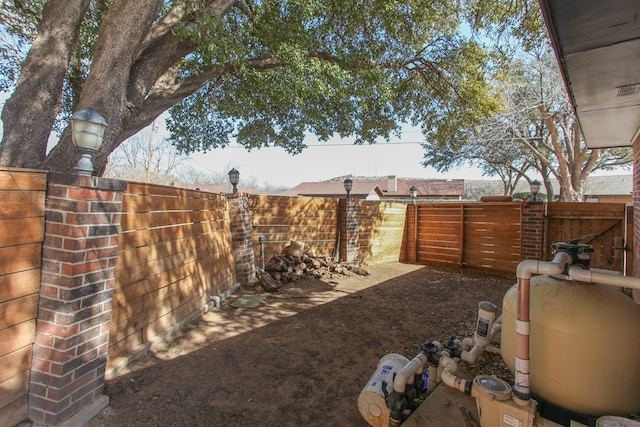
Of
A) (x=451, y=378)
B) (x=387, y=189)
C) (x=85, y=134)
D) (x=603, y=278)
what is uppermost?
(x=387, y=189)

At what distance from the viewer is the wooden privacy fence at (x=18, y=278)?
1891 mm

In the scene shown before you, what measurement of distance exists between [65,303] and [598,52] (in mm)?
3839

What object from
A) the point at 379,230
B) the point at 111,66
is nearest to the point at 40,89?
the point at 111,66

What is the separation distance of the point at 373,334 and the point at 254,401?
1.82 m

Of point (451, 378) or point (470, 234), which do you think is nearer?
point (451, 378)

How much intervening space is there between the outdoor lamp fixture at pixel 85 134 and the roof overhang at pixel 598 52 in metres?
2.80

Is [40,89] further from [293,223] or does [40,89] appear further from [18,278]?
[293,223]

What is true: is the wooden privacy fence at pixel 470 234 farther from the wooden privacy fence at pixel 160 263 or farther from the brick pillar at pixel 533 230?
the wooden privacy fence at pixel 160 263

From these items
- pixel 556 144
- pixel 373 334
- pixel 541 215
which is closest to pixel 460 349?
pixel 373 334

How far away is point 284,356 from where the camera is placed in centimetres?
332

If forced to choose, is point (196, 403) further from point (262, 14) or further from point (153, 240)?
point (262, 14)

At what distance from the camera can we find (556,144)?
576 inches

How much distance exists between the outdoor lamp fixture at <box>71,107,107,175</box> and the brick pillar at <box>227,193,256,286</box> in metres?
3.49

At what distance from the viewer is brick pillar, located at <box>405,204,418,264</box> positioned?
353 inches
